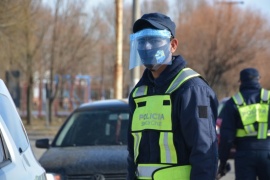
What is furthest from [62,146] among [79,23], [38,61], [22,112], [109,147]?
[22,112]

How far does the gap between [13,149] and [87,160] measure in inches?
129

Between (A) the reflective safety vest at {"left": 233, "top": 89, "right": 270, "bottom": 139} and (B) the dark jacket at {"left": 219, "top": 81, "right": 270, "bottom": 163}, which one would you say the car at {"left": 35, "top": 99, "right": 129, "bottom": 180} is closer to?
(B) the dark jacket at {"left": 219, "top": 81, "right": 270, "bottom": 163}

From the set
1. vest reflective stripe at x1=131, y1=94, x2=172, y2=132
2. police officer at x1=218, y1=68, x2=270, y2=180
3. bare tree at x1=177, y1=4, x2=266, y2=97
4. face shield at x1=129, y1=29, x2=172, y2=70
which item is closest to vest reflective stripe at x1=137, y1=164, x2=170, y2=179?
vest reflective stripe at x1=131, y1=94, x2=172, y2=132

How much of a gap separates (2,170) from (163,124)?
38.2 inches

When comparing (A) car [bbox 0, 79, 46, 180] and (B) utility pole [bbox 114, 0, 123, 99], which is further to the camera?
(B) utility pole [bbox 114, 0, 123, 99]

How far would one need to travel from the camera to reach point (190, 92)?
13.4 ft

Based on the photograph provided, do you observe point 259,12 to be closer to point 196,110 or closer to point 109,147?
point 109,147

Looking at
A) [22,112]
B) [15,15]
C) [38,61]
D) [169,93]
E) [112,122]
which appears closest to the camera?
[169,93]

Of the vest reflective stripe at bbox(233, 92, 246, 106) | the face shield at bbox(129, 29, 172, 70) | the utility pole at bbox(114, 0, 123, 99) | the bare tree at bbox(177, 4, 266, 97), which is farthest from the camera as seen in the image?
the bare tree at bbox(177, 4, 266, 97)

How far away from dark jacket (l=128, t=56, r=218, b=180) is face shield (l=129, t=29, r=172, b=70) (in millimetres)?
74

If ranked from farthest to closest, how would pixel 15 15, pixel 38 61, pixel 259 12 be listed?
pixel 259 12
pixel 38 61
pixel 15 15

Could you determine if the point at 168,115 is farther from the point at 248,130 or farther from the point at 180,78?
the point at 248,130

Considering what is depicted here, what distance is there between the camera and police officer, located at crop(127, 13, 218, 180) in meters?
4.00

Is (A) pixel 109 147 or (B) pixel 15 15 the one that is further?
(B) pixel 15 15
